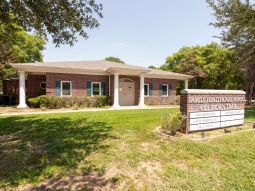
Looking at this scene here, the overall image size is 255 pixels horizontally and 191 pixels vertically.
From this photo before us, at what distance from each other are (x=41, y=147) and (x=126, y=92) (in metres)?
14.7

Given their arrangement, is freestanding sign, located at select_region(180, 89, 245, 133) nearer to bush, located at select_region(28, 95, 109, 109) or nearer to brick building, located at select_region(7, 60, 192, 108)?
brick building, located at select_region(7, 60, 192, 108)

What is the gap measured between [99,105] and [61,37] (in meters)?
10.3

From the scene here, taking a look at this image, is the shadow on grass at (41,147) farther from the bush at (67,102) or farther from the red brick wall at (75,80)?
the red brick wall at (75,80)

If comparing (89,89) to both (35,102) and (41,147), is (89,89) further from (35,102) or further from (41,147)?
(41,147)

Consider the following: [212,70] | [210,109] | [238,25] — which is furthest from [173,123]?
[212,70]

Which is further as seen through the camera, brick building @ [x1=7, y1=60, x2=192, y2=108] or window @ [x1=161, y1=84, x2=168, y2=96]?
window @ [x1=161, y1=84, x2=168, y2=96]

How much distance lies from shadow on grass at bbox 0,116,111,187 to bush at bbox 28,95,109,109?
23.4 feet

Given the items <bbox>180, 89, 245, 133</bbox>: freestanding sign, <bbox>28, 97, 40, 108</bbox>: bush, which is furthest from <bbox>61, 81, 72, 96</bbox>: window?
<bbox>180, 89, 245, 133</bbox>: freestanding sign

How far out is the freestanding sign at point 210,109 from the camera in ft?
25.8

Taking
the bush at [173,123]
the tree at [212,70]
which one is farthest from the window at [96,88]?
the tree at [212,70]

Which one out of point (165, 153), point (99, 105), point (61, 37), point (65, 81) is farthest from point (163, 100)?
point (165, 153)

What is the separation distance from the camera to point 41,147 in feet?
20.2

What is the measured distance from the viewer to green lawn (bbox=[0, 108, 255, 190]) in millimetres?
4051

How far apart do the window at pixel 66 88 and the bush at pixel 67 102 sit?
1.04 m
